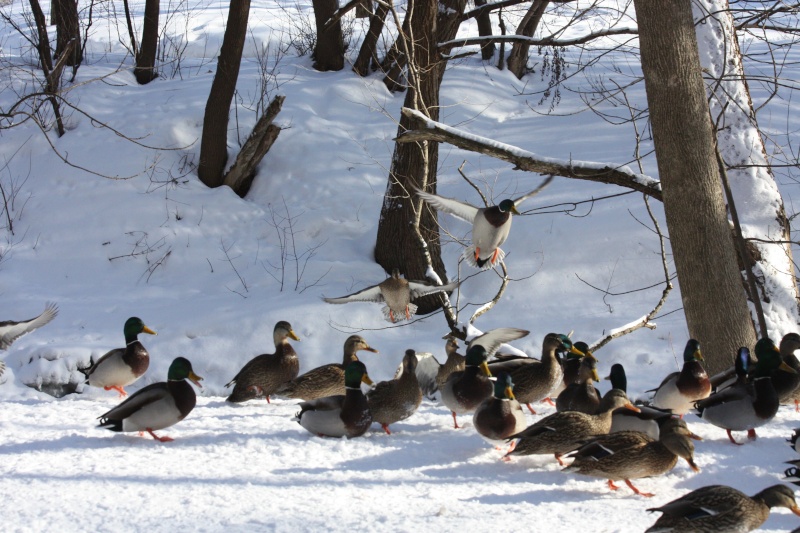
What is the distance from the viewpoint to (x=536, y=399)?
20.7 feet

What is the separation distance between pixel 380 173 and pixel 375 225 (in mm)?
1456

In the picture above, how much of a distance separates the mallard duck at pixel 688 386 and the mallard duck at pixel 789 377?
19.3 inches

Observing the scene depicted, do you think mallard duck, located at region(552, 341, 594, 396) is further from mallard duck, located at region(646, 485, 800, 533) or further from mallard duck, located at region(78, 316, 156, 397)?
mallard duck, located at region(78, 316, 156, 397)

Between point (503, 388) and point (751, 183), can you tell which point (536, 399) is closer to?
point (503, 388)

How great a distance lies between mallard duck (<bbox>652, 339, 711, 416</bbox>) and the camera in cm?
573

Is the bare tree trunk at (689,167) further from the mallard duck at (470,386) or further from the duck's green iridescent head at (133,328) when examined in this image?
the duck's green iridescent head at (133,328)

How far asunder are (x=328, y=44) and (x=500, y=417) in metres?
12.2

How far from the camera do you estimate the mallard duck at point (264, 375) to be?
689 centimetres

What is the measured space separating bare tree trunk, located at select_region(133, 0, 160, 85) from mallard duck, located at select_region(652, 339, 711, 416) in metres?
11.2

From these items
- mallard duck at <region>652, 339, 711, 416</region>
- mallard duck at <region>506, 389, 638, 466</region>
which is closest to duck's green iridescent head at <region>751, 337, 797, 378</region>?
mallard duck at <region>652, 339, 711, 416</region>

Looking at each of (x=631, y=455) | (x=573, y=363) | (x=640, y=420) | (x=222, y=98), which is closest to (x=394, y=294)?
(x=573, y=363)

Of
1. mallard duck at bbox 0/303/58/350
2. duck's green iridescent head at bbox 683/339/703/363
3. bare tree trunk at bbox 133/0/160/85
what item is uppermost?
bare tree trunk at bbox 133/0/160/85

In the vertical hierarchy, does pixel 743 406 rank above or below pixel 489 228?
below

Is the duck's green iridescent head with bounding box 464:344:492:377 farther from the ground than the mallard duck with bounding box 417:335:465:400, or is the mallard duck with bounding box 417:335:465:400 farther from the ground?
the duck's green iridescent head with bounding box 464:344:492:377
